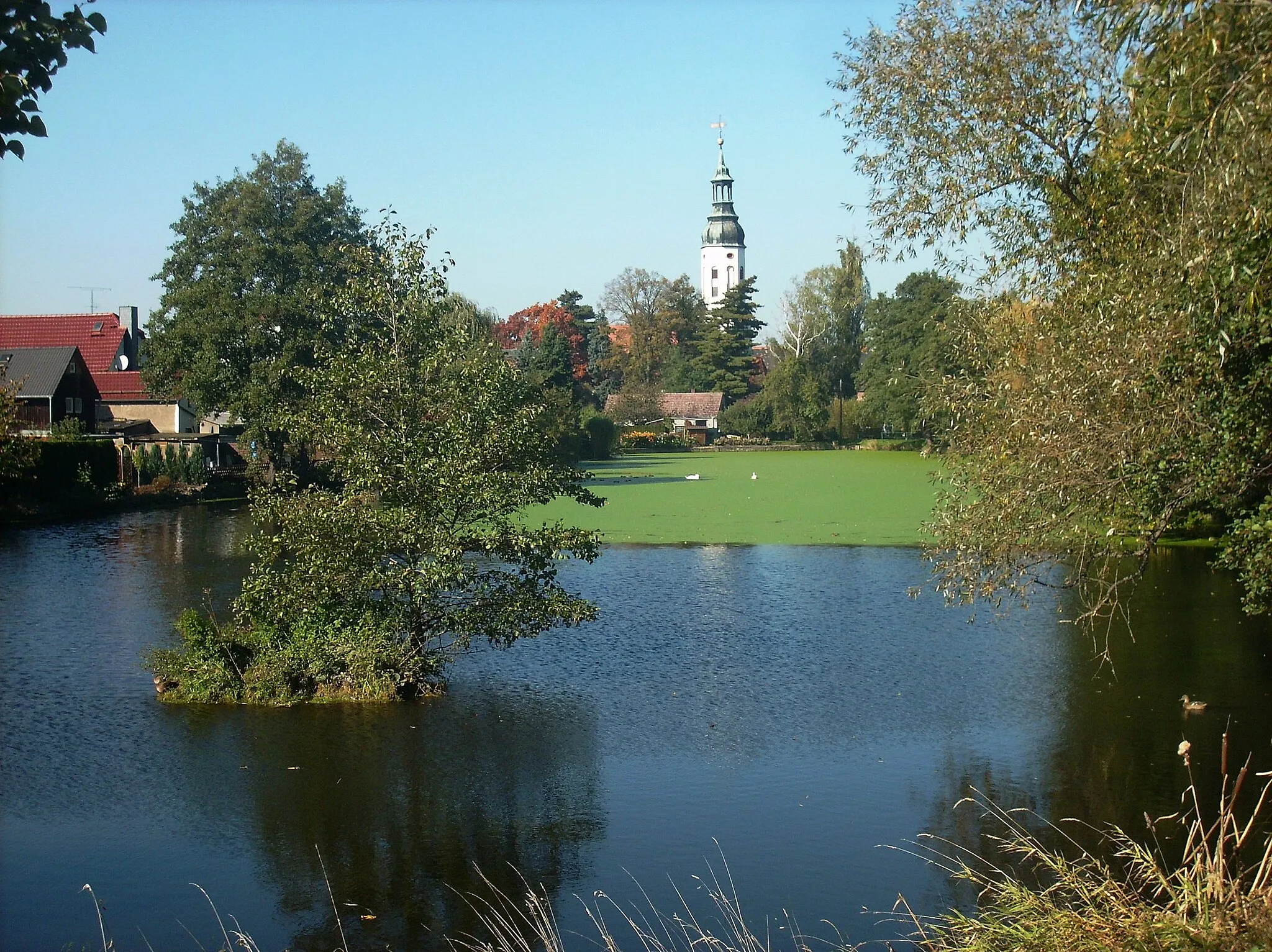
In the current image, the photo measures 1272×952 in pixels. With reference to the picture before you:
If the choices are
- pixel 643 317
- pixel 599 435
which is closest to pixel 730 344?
pixel 643 317

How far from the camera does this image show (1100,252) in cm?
1180

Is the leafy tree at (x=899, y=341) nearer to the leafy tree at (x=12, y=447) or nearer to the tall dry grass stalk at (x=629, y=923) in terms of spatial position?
the leafy tree at (x=12, y=447)

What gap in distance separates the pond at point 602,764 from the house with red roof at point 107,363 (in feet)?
113

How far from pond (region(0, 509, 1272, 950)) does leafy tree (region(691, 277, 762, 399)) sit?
8464 cm

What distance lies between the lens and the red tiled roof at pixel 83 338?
179 feet

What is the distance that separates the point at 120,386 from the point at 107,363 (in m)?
1.47

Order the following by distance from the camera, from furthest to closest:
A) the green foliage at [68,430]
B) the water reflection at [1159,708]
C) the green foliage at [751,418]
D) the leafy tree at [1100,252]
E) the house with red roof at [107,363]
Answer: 1. the green foliage at [751,418]
2. the house with red roof at [107,363]
3. the green foliage at [68,430]
4. the water reflection at [1159,708]
5. the leafy tree at [1100,252]

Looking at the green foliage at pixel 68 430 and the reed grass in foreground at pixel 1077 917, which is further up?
the green foliage at pixel 68 430

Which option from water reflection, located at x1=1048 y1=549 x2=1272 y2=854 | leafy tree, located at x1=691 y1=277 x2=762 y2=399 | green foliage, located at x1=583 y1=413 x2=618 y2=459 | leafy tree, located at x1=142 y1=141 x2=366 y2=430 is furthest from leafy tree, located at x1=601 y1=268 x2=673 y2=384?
water reflection, located at x1=1048 y1=549 x2=1272 y2=854

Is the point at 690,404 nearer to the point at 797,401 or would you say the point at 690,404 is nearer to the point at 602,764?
the point at 797,401

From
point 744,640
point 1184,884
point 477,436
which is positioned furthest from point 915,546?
point 1184,884

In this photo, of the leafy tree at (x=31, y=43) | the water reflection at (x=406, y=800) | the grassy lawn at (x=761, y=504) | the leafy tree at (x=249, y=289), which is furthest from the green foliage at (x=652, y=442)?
the leafy tree at (x=31, y=43)

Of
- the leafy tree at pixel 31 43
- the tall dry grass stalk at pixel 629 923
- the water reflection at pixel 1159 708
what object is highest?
the leafy tree at pixel 31 43

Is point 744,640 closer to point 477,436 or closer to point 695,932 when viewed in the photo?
point 477,436
